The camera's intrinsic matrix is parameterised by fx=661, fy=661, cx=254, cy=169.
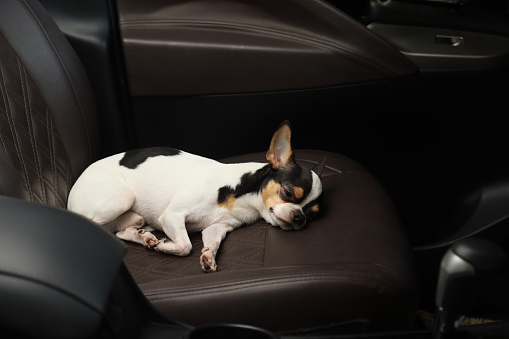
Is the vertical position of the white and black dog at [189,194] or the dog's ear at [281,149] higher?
the dog's ear at [281,149]

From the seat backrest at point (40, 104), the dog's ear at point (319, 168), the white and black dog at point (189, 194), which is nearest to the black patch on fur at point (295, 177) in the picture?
the white and black dog at point (189, 194)

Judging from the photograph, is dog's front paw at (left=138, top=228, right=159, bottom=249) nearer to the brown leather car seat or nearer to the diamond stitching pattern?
the brown leather car seat

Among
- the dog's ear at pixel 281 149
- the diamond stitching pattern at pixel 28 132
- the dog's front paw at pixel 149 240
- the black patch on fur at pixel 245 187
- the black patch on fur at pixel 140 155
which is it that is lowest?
the dog's front paw at pixel 149 240

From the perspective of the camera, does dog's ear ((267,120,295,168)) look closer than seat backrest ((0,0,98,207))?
No

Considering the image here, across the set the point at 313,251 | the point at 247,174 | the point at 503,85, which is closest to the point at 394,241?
the point at 313,251

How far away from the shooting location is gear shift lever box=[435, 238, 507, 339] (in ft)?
3.07

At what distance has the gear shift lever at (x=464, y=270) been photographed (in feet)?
3.07

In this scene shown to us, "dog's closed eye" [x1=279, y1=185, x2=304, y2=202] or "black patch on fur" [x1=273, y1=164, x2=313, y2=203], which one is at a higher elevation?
"black patch on fur" [x1=273, y1=164, x2=313, y2=203]

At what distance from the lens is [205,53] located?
76.9 inches

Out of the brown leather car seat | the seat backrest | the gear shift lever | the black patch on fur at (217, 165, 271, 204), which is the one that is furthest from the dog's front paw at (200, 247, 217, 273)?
the gear shift lever

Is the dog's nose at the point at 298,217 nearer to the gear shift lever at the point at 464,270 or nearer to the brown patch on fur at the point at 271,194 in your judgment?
the brown patch on fur at the point at 271,194

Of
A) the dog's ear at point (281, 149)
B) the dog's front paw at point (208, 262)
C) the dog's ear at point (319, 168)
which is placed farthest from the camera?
the dog's ear at point (319, 168)

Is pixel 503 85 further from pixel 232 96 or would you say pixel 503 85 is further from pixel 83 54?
pixel 83 54

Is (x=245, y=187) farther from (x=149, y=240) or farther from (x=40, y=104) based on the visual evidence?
(x=40, y=104)
